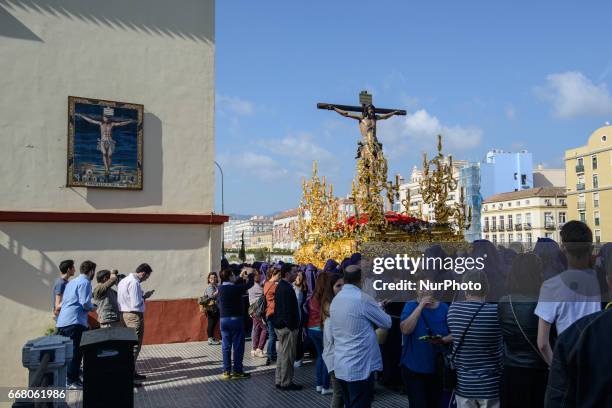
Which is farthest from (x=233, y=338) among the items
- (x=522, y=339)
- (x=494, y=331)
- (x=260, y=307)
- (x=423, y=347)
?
(x=522, y=339)

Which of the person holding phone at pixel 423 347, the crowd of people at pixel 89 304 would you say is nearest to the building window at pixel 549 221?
the crowd of people at pixel 89 304

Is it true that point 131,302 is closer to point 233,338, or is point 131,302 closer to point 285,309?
point 233,338

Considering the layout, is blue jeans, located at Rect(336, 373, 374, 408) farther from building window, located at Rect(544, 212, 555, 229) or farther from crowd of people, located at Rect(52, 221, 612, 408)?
building window, located at Rect(544, 212, 555, 229)

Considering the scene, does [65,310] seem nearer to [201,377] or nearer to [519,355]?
[201,377]

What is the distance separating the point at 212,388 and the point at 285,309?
5.62ft

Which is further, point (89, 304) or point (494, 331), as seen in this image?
point (89, 304)

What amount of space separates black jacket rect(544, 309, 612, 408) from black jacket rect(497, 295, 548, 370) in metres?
2.25

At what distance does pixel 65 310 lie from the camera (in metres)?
8.10

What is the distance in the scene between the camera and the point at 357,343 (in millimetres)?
4906

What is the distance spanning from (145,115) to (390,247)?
21.0ft

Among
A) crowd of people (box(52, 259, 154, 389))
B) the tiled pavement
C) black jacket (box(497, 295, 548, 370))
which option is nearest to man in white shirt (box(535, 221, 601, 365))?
black jacket (box(497, 295, 548, 370))

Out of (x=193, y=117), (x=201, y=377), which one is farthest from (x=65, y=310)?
(x=193, y=117)

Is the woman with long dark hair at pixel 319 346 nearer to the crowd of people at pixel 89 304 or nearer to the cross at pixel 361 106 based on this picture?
the crowd of people at pixel 89 304

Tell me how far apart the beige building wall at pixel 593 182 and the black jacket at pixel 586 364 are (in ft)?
196
